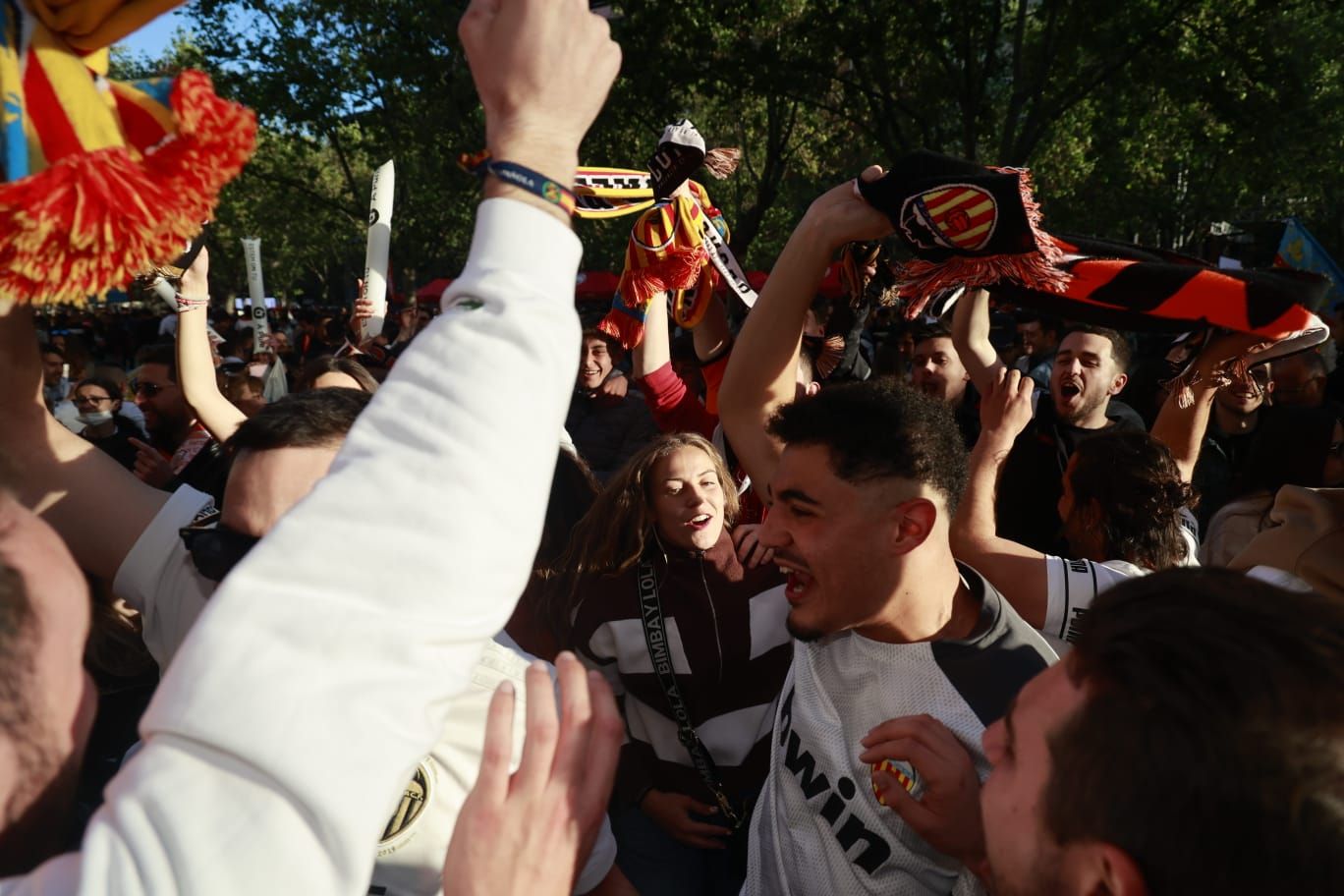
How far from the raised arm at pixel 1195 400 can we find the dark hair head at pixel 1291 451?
0.40 meters

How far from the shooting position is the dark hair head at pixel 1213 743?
34.7 inches

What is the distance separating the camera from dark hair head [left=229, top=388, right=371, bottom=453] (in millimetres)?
1718

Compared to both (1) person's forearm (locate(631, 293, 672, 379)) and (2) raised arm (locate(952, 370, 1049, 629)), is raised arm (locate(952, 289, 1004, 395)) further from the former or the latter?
(1) person's forearm (locate(631, 293, 672, 379))

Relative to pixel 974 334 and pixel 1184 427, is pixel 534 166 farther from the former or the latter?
pixel 1184 427

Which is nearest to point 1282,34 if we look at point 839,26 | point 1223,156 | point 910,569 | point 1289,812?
point 1223,156

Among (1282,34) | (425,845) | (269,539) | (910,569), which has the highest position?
(1282,34)

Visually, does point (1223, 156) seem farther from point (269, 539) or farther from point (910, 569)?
point (269, 539)

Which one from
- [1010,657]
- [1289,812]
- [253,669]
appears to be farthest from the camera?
[1010,657]

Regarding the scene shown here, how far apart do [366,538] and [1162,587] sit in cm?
91

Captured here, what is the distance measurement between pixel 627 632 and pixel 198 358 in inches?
63.5

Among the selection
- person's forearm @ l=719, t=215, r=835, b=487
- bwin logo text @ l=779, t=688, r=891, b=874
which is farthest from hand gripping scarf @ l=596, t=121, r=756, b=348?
bwin logo text @ l=779, t=688, r=891, b=874

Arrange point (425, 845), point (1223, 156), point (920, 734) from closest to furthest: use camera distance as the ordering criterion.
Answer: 1. point (425, 845)
2. point (920, 734)
3. point (1223, 156)

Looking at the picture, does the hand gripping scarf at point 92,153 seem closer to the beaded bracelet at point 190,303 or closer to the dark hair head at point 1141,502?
the beaded bracelet at point 190,303

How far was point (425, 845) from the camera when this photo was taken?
4.55 ft
